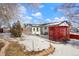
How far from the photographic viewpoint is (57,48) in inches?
60.7

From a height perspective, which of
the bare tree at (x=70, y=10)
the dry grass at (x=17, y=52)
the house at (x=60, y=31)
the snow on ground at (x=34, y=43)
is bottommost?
the dry grass at (x=17, y=52)

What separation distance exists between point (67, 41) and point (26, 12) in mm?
448

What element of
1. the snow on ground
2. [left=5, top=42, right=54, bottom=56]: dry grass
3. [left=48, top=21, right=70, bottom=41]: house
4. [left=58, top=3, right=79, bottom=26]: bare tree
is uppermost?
[left=58, top=3, right=79, bottom=26]: bare tree

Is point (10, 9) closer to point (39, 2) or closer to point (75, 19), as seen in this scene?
point (39, 2)

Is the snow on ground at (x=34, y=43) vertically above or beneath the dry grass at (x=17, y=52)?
above

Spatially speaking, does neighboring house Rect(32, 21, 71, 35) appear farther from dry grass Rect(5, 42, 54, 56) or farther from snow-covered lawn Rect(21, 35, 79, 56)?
dry grass Rect(5, 42, 54, 56)

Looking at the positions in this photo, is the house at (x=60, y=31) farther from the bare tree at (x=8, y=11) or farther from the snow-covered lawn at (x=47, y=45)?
the bare tree at (x=8, y=11)

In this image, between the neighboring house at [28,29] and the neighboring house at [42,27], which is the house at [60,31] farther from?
the neighboring house at [28,29]

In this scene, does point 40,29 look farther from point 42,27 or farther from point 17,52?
point 17,52

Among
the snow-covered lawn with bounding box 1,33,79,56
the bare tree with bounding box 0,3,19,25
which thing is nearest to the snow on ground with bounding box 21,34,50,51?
the snow-covered lawn with bounding box 1,33,79,56

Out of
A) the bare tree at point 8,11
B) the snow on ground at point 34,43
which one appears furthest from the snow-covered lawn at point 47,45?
the bare tree at point 8,11

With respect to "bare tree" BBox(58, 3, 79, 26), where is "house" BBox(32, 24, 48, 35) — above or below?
below

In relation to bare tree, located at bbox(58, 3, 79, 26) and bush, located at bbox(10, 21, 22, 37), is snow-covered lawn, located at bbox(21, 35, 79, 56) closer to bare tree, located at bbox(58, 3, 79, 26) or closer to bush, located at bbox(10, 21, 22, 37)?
bush, located at bbox(10, 21, 22, 37)

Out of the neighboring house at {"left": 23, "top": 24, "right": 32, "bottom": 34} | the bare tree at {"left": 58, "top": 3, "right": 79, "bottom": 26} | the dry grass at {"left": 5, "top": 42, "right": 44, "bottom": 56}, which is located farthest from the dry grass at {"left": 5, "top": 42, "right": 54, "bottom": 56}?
the bare tree at {"left": 58, "top": 3, "right": 79, "bottom": 26}
